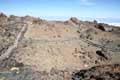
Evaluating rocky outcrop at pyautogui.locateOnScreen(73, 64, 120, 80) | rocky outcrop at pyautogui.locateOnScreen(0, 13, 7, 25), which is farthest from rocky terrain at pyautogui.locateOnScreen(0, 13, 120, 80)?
rocky outcrop at pyautogui.locateOnScreen(0, 13, 7, 25)

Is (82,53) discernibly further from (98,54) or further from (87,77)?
(87,77)

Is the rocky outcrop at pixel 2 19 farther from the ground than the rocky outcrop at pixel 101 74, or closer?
farther from the ground

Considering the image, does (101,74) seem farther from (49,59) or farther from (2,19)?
(2,19)

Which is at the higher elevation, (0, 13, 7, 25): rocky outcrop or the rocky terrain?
(0, 13, 7, 25): rocky outcrop

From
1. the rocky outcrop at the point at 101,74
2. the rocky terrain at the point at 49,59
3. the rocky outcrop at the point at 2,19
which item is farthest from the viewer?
the rocky outcrop at the point at 2,19

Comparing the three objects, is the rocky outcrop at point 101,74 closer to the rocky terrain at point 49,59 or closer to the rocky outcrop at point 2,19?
the rocky terrain at point 49,59

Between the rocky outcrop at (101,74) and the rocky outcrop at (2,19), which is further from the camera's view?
the rocky outcrop at (2,19)

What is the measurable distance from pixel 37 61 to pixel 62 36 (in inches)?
605

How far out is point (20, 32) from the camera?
35.1 meters

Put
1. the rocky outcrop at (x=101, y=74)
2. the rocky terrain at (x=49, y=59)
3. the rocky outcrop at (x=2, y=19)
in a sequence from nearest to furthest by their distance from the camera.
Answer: the rocky outcrop at (x=101, y=74) < the rocky terrain at (x=49, y=59) < the rocky outcrop at (x=2, y=19)

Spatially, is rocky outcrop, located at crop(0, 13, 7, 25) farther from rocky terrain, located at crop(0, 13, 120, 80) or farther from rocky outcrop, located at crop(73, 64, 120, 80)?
rocky outcrop, located at crop(73, 64, 120, 80)

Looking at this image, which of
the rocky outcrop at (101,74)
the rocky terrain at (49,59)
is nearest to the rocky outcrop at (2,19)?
the rocky terrain at (49,59)

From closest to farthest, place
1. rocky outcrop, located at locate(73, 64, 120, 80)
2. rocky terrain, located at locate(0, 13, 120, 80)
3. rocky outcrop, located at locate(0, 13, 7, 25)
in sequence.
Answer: rocky outcrop, located at locate(73, 64, 120, 80)
rocky terrain, located at locate(0, 13, 120, 80)
rocky outcrop, located at locate(0, 13, 7, 25)

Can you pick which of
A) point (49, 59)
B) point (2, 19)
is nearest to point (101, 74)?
point (49, 59)
